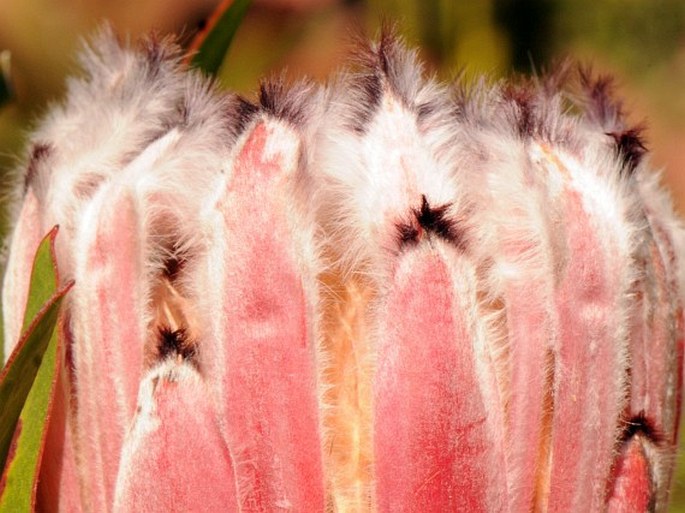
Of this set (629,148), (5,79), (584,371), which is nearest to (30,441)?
(584,371)

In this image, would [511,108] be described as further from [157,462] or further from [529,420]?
[157,462]

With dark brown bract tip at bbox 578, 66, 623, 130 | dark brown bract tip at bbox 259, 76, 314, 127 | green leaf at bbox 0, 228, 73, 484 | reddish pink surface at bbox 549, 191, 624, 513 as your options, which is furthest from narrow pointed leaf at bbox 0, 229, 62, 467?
dark brown bract tip at bbox 578, 66, 623, 130

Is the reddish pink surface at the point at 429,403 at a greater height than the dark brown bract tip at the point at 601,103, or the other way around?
the dark brown bract tip at the point at 601,103

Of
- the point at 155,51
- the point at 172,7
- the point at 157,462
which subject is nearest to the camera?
the point at 157,462

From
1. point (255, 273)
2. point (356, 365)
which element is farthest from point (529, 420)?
point (255, 273)

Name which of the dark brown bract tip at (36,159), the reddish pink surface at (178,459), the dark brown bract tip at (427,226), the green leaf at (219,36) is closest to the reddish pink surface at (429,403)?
the dark brown bract tip at (427,226)

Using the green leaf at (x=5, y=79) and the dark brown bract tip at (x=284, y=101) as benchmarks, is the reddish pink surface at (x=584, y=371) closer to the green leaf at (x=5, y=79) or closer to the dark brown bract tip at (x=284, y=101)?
the dark brown bract tip at (x=284, y=101)
